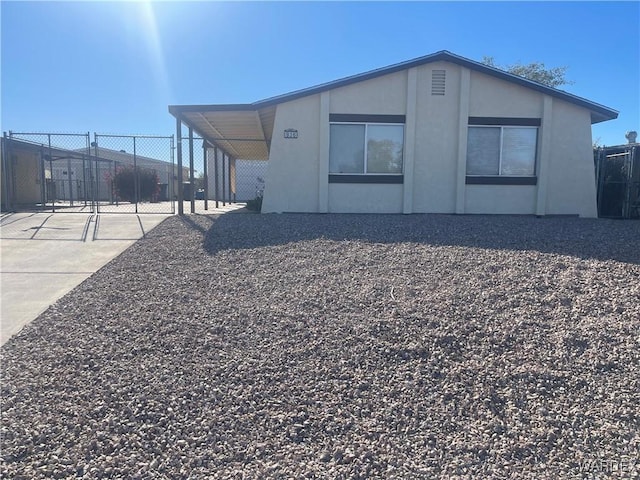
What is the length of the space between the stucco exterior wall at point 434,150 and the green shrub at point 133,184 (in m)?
14.7

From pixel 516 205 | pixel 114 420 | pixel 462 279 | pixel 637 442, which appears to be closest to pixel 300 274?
pixel 462 279

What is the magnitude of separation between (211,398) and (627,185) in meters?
13.3

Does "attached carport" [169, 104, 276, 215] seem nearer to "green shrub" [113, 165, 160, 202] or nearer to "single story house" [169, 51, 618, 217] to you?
"single story house" [169, 51, 618, 217]

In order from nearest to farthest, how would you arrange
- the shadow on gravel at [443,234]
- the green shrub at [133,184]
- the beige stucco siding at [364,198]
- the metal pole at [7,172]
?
the shadow on gravel at [443,234]
the beige stucco siding at [364,198]
the metal pole at [7,172]
the green shrub at [133,184]

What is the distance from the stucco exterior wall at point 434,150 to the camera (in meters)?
11.2

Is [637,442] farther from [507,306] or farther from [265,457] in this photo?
[265,457]

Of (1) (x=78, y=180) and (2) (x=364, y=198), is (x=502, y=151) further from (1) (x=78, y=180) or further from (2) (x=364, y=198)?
(1) (x=78, y=180)

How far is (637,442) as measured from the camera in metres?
2.71

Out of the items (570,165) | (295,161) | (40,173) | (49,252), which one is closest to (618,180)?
(570,165)

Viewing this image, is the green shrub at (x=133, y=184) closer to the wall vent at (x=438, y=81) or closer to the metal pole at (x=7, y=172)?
the metal pole at (x=7, y=172)

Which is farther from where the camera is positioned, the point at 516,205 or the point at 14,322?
the point at 516,205

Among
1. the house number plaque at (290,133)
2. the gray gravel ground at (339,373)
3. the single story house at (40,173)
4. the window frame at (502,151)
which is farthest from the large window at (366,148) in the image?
the single story house at (40,173)

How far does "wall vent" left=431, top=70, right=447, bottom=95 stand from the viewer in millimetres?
11234

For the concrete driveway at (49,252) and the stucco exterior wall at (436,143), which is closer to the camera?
the concrete driveway at (49,252)
